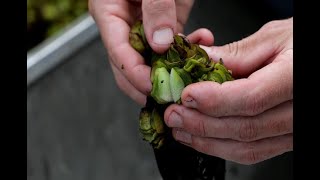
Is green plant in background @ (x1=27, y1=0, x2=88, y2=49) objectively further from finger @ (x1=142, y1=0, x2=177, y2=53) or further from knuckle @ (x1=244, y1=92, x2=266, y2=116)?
knuckle @ (x1=244, y1=92, x2=266, y2=116)

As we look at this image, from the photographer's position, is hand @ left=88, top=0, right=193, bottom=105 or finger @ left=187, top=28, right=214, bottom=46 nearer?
hand @ left=88, top=0, right=193, bottom=105

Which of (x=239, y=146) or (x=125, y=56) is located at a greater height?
(x=125, y=56)

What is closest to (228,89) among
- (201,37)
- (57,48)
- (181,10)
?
(201,37)

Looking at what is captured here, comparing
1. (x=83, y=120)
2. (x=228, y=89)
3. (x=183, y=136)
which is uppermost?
(x=228, y=89)

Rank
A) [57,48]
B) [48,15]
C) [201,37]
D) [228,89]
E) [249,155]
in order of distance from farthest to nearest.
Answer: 1. [48,15]
2. [57,48]
3. [201,37]
4. [249,155]
5. [228,89]

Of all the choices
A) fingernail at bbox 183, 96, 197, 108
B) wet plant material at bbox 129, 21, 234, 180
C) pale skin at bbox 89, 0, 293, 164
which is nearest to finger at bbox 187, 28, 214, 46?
pale skin at bbox 89, 0, 293, 164

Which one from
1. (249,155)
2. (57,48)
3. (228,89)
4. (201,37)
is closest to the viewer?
(228,89)

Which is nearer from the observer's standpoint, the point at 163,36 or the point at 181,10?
the point at 163,36

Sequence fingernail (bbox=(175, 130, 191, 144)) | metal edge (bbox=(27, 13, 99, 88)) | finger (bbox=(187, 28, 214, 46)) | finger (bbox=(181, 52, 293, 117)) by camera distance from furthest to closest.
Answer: metal edge (bbox=(27, 13, 99, 88)) → finger (bbox=(187, 28, 214, 46)) → fingernail (bbox=(175, 130, 191, 144)) → finger (bbox=(181, 52, 293, 117))

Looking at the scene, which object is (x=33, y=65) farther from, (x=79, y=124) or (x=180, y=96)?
(x=180, y=96)

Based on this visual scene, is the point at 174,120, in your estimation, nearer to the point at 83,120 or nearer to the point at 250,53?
the point at 250,53
